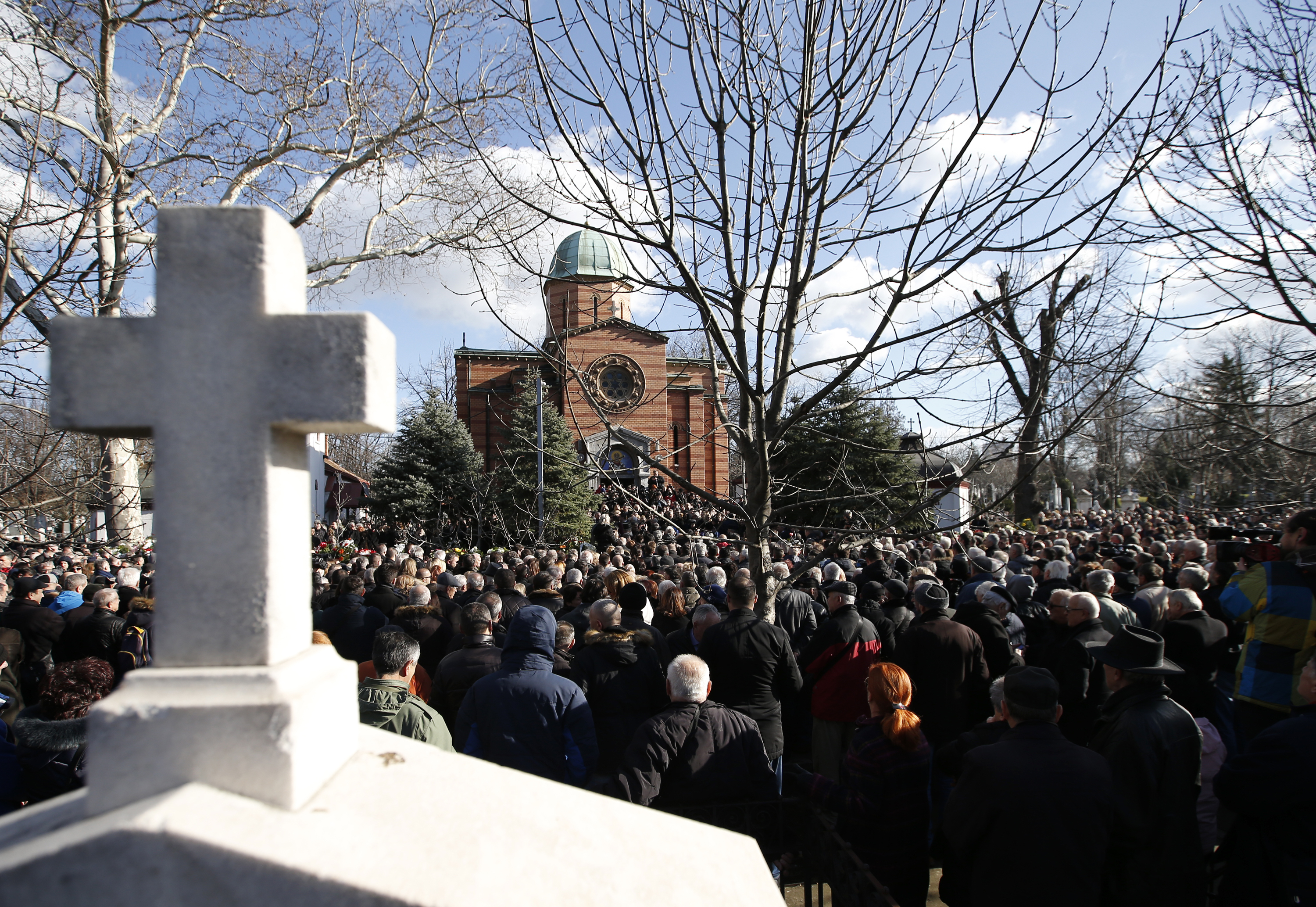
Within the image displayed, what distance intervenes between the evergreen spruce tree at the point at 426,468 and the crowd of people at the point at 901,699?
17.8 m

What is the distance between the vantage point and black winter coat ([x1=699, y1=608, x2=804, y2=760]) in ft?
Answer: 17.6

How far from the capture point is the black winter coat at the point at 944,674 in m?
5.55

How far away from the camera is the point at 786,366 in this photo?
3.76m

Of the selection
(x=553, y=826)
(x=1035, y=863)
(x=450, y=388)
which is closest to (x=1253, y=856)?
(x=1035, y=863)

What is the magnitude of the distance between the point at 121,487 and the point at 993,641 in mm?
6206

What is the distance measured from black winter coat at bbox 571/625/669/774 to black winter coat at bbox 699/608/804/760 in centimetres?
56

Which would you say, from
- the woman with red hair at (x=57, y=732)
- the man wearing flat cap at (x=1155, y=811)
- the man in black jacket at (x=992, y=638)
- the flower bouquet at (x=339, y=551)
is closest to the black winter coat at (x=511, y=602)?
the man in black jacket at (x=992, y=638)

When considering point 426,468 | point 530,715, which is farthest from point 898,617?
point 426,468

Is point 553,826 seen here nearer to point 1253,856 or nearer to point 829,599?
point 1253,856

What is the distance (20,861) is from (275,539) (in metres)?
0.54

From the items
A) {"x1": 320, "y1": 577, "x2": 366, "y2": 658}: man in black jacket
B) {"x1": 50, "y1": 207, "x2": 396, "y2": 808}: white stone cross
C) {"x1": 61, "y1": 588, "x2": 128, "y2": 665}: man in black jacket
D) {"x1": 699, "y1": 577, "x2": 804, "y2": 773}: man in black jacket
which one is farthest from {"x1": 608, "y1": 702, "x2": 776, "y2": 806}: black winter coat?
{"x1": 61, "y1": 588, "x2": 128, "y2": 665}: man in black jacket

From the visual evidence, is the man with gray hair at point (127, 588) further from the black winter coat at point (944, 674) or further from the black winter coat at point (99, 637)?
the black winter coat at point (944, 674)

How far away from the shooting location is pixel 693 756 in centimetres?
385

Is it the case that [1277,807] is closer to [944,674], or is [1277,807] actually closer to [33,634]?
[944,674]
